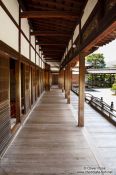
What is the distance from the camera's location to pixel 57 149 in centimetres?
534

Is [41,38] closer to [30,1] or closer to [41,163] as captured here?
[30,1]

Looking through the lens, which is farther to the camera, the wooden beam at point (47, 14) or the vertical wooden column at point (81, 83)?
the vertical wooden column at point (81, 83)

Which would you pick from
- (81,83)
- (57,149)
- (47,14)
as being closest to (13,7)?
(47,14)

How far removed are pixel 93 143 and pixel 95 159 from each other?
1.11m

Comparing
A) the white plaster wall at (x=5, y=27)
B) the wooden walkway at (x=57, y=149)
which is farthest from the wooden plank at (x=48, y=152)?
the white plaster wall at (x=5, y=27)

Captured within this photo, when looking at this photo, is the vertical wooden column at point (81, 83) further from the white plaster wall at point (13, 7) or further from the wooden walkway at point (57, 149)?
the white plaster wall at point (13, 7)

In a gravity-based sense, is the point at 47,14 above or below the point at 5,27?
above

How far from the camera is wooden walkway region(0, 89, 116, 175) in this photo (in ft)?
14.0

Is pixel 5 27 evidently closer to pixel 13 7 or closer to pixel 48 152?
pixel 13 7

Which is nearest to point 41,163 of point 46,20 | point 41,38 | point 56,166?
point 56,166

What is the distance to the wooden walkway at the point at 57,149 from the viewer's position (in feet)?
14.0

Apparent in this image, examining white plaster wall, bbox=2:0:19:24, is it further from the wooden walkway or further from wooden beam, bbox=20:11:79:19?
the wooden walkway

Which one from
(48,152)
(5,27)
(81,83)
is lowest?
(48,152)

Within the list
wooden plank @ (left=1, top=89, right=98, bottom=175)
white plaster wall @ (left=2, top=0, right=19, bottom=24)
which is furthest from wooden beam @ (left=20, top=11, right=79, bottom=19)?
wooden plank @ (left=1, top=89, right=98, bottom=175)
